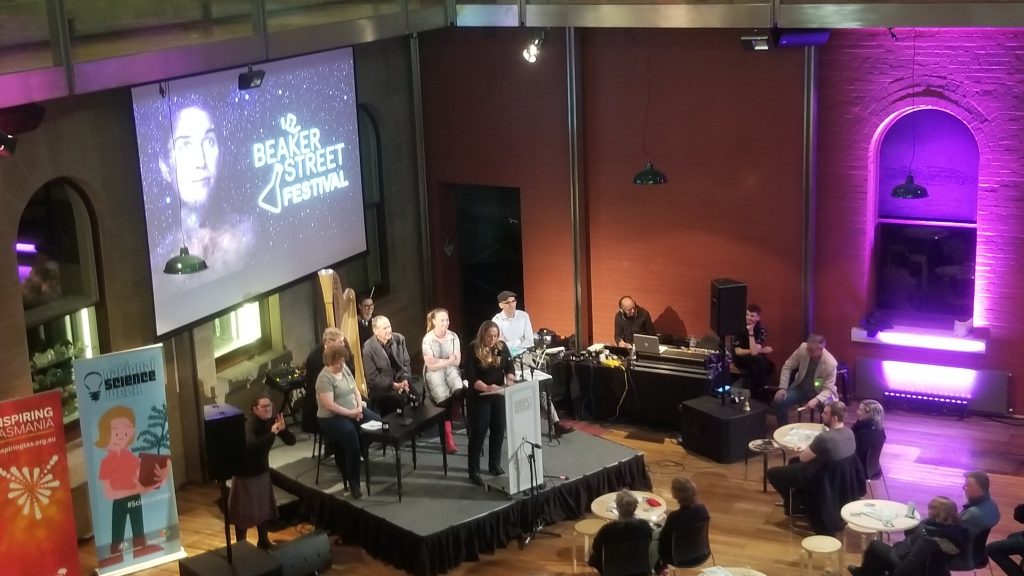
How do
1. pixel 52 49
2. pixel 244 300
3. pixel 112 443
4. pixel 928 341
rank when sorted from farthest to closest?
pixel 928 341, pixel 244 300, pixel 112 443, pixel 52 49

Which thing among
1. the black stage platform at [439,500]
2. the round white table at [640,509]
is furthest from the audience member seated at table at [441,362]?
the round white table at [640,509]

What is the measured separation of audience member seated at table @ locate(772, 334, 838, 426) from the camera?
1091 centimetres

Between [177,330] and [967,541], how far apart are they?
228 inches

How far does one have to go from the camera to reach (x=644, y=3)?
1118 cm

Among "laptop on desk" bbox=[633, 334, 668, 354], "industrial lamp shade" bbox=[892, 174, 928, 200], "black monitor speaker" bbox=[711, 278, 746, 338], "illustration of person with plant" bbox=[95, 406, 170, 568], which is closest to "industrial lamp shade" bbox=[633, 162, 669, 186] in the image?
"black monitor speaker" bbox=[711, 278, 746, 338]

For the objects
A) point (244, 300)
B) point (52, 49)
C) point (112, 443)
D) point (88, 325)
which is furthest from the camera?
point (244, 300)

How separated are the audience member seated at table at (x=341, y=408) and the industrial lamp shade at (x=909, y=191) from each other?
4.78 m

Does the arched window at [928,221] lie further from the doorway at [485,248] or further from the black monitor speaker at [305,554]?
the black monitor speaker at [305,554]

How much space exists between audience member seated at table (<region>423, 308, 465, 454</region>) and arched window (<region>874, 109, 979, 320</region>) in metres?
3.96

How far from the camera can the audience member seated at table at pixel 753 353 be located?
1177cm

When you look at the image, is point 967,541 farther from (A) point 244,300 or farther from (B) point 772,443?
(A) point 244,300

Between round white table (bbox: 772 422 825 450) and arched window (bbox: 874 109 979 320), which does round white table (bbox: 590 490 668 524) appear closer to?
round white table (bbox: 772 422 825 450)

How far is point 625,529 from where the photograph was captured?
8320mm

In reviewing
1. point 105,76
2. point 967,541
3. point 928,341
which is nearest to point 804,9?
point 928,341
